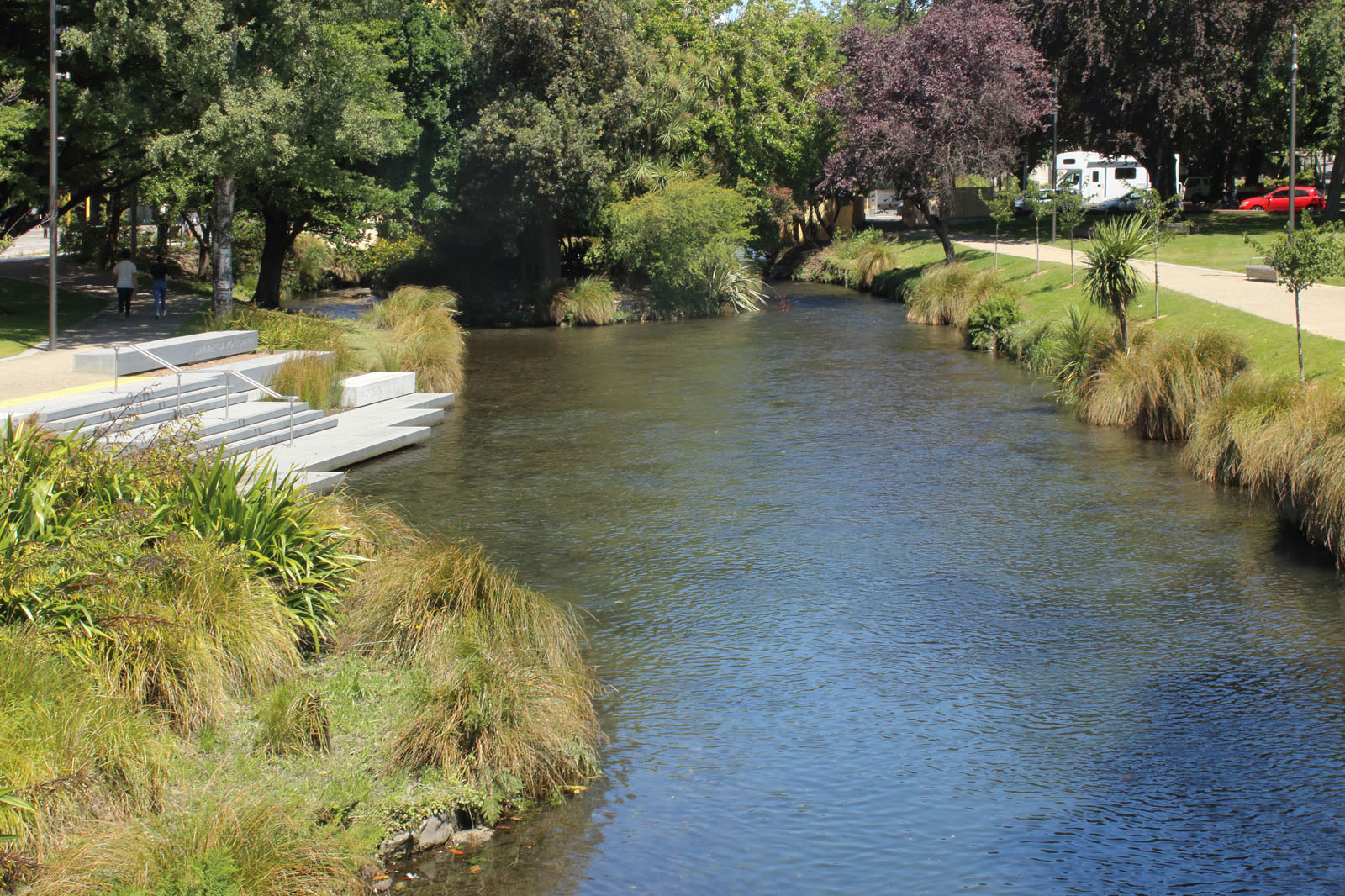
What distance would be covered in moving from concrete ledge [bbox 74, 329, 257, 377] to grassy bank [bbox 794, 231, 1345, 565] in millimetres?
15755

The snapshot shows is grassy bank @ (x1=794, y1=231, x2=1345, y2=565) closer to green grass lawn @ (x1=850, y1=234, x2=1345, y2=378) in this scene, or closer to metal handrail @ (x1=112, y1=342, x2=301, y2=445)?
green grass lawn @ (x1=850, y1=234, x2=1345, y2=378)

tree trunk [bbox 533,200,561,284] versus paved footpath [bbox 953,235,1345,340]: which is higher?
tree trunk [bbox 533,200,561,284]

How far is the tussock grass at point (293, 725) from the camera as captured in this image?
8102 mm

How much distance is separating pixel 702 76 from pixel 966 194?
24181 mm

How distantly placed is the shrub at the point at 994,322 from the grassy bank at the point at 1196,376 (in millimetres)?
37

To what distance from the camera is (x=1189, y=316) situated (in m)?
24.5

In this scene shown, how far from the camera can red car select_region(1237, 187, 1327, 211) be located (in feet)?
171

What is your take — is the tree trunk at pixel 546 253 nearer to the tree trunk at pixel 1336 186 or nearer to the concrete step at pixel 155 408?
the concrete step at pixel 155 408

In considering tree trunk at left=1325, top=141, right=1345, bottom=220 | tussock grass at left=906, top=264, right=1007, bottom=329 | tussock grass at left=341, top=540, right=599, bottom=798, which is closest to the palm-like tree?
tussock grass at left=906, top=264, right=1007, bottom=329

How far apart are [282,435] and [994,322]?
59.2 feet

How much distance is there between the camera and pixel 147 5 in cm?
2527

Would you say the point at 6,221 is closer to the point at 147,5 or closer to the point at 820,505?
the point at 147,5

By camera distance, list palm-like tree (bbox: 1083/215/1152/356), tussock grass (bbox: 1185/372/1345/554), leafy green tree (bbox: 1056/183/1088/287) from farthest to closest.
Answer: leafy green tree (bbox: 1056/183/1088/287)
palm-like tree (bbox: 1083/215/1152/356)
tussock grass (bbox: 1185/372/1345/554)

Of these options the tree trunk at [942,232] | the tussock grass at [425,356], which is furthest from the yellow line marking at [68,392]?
the tree trunk at [942,232]
